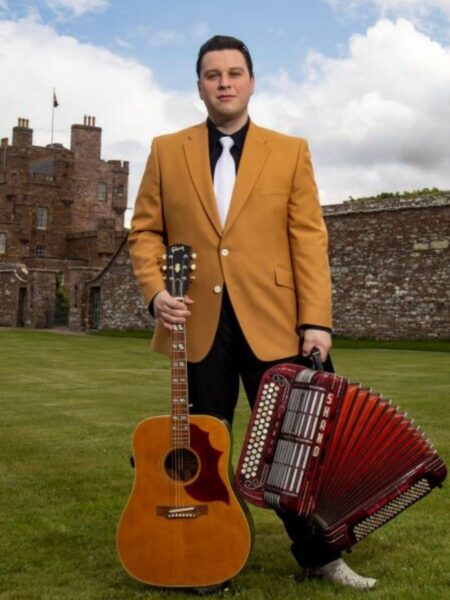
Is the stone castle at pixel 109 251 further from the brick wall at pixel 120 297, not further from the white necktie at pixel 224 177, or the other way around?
the white necktie at pixel 224 177

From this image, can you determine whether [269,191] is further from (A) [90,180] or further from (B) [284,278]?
(A) [90,180]

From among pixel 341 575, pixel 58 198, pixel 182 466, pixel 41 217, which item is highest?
pixel 58 198

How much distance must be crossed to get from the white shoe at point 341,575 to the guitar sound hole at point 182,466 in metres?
0.83

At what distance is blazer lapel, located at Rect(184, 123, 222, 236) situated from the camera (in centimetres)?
456

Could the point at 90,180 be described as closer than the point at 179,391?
No

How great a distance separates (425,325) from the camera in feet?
99.6

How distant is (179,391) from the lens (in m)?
4.43

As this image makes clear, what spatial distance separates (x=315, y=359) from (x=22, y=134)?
7160cm

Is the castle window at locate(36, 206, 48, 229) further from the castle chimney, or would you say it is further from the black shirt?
the black shirt

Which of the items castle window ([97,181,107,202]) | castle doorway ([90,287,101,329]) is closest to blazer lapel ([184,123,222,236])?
castle doorway ([90,287,101,329])

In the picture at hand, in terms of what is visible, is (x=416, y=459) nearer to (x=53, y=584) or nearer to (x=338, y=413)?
(x=338, y=413)

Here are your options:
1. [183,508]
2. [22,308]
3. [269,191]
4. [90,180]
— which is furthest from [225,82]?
[90,180]

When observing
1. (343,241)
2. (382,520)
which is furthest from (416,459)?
(343,241)

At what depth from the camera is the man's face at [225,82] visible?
4500 mm
